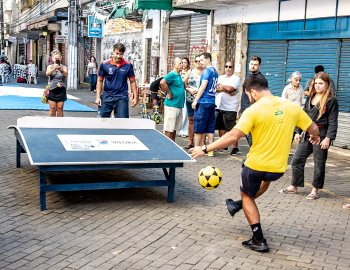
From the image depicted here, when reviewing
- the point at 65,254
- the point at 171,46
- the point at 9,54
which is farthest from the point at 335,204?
the point at 9,54

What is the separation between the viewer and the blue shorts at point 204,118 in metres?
9.33

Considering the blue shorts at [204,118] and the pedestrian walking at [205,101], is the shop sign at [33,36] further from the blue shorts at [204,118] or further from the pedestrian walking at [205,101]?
the blue shorts at [204,118]

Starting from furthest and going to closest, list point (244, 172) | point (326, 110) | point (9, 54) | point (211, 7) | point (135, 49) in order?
point (9, 54) → point (135, 49) → point (211, 7) → point (326, 110) → point (244, 172)

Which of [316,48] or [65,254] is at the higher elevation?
[316,48]

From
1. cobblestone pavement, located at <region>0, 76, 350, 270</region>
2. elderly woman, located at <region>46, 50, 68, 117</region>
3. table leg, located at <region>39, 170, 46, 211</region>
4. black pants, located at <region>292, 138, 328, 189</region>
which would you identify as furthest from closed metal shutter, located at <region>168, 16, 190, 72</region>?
table leg, located at <region>39, 170, 46, 211</region>

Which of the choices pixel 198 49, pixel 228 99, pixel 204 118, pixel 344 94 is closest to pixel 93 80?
pixel 198 49

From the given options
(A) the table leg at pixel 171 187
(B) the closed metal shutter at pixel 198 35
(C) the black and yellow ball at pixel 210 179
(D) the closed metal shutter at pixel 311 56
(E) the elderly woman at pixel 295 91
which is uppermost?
(B) the closed metal shutter at pixel 198 35

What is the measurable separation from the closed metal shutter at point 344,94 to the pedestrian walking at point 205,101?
12.2ft

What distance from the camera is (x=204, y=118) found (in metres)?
9.38

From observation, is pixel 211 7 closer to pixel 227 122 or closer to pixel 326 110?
pixel 227 122

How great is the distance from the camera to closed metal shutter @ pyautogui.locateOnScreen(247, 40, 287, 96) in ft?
44.9

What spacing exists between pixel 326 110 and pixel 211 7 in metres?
10.6

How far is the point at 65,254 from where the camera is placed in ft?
15.3

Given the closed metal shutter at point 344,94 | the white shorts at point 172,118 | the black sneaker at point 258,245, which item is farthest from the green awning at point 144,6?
the black sneaker at point 258,245
